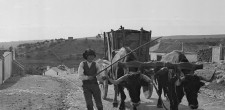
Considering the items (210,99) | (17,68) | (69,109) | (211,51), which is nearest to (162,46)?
(211,51)

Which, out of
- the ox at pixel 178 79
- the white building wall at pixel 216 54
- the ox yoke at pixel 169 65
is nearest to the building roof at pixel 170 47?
the white building wall at pixel 216 54

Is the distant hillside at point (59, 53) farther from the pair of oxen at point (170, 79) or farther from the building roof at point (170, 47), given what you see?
the pair of oxen at point (170, 79)

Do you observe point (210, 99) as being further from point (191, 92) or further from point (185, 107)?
point (191, 92)

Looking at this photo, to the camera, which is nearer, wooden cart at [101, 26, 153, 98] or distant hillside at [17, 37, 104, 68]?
wooden cart at [101, 26, 153, 98]

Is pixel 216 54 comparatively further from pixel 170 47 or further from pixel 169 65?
pixel 169 65

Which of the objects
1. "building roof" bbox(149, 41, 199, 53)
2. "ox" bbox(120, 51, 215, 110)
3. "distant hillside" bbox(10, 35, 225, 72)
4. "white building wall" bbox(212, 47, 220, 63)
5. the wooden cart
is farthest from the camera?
"distant hillside" bbox(10, 35, 225, 72)

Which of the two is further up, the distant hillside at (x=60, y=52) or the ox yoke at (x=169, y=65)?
the ox yoke at (x=169, y=65)

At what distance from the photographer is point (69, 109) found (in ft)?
38.7

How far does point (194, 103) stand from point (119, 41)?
5700 millimetres

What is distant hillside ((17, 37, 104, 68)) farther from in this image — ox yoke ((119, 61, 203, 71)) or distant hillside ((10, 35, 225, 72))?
ox yoke ((119, 61, 203, 71))

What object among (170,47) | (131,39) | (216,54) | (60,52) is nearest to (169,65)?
(131,39)

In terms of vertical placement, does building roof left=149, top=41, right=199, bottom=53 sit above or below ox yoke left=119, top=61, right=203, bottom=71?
below

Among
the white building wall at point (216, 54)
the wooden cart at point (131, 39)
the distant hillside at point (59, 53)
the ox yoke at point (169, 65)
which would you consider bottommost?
the distant hillside at point (59, 53)

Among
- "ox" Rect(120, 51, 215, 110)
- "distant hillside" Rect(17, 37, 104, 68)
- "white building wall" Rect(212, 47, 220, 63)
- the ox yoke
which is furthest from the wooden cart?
"distant hillside" Rect(17, 37, 104, 68)
